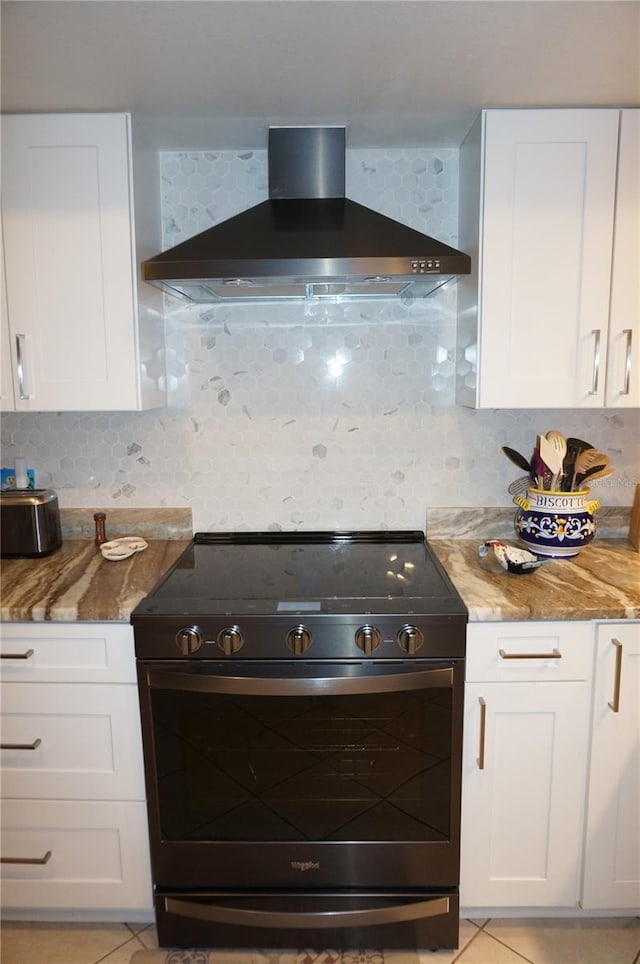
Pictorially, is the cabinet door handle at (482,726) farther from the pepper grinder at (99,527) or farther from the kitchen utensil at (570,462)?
the pepper grinder at (99,527)

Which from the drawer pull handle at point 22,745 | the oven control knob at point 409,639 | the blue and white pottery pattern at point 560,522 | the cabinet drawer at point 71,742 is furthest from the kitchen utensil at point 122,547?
the blue and white pottery pattern at point 560,522

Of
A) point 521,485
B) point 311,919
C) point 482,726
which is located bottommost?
point 311,919

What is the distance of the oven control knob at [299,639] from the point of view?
1.55 metres

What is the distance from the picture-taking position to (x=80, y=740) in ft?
5.51

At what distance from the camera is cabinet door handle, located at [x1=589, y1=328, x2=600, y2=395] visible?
5.97 feet

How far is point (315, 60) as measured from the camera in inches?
57.9

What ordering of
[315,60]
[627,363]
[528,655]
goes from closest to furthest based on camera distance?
1. [315,60]
2. [528,655]
3. [627,363]

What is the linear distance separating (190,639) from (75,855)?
29.9 inches

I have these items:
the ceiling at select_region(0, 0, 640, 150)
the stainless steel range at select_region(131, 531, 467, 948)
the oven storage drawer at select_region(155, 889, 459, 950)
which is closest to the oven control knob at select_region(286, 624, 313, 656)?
the stainless steel range at select_region(131, 531, 467, 948)

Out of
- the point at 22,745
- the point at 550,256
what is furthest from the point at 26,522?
the point at 550,256

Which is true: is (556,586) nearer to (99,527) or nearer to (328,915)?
(328,915)

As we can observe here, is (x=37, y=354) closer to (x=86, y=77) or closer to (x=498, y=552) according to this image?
(x=86, y=77)

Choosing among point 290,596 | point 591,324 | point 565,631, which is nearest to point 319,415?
point 290,596

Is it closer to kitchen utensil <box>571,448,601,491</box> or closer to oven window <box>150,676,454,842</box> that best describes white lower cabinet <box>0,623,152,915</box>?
oven window <box>150,676,454,842</box>
